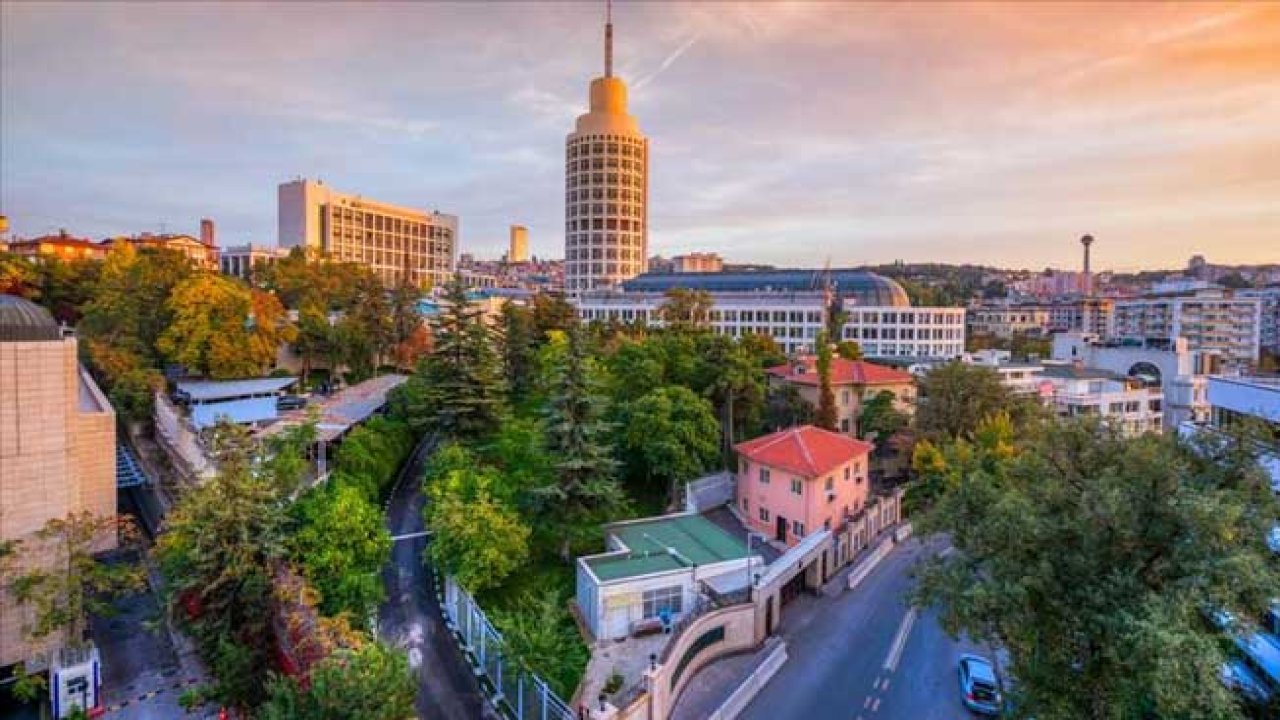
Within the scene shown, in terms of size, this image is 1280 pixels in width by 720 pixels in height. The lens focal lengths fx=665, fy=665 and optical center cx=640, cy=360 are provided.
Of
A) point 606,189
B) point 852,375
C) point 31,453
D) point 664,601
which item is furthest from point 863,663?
point 606,189

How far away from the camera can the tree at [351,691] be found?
11922 millimetres

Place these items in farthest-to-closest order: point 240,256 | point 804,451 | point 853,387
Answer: point 240,256
point 853,387
point 804,451

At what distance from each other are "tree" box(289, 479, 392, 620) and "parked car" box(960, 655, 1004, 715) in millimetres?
16528

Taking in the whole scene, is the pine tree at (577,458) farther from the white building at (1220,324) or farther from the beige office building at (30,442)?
the white building at (1220,324)

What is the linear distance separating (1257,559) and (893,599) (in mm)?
15183

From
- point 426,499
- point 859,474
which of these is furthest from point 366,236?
point 859,474

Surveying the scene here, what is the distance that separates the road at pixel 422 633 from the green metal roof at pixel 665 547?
4995 millimetres

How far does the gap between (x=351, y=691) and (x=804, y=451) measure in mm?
21195

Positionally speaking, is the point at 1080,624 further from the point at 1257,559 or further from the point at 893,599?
the point at 893,599

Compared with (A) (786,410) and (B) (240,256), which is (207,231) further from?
(A) (786,410)

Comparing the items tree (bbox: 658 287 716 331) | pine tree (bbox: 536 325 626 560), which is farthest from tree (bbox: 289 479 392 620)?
tree (bbox: 658 287 716 331)

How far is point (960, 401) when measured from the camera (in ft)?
115

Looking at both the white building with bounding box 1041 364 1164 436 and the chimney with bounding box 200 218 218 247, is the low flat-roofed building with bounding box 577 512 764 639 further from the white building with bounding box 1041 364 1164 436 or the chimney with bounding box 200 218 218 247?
the chimney with bounding box 200 218 218 247

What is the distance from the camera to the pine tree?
2333 centimetres
